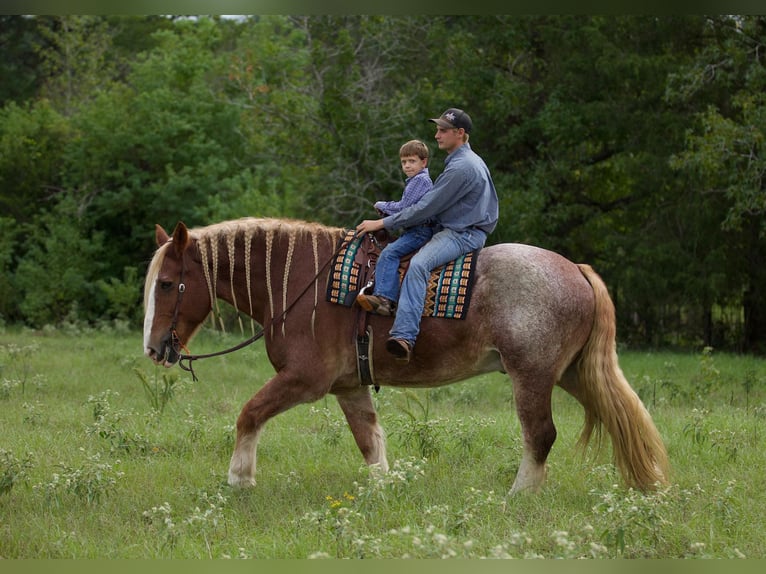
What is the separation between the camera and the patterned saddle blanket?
597 centimetres

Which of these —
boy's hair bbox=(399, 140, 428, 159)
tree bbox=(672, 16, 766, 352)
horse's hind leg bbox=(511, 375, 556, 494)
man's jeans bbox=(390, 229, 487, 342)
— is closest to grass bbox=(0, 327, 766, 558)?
horse's hind leg bbox=(511, 375, 556, 494)

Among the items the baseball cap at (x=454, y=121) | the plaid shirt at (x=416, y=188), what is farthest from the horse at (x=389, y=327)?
the baseball cap at (x=454, y=121)

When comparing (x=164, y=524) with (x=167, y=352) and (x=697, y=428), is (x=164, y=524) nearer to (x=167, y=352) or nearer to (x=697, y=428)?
(x=167, y=352)

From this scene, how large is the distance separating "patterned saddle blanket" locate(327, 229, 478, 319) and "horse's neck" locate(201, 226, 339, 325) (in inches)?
6.4

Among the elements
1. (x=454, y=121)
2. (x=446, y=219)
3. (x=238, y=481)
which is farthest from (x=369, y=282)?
(x=238, y=481)

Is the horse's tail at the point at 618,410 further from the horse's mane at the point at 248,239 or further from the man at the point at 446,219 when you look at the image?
the horse's mane at the point at 248,239

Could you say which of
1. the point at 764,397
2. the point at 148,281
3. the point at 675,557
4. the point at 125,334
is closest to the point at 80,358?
the point at 125,334

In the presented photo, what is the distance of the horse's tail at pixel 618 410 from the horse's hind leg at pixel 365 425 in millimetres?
1544

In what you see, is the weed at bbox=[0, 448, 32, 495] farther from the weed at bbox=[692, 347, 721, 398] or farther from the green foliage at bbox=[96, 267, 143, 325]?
the green foliage at bbox=[96, 267, 143, 325]

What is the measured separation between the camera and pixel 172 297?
6.27m

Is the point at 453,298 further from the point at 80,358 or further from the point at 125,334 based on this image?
the point at 125,334

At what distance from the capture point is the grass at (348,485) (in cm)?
495

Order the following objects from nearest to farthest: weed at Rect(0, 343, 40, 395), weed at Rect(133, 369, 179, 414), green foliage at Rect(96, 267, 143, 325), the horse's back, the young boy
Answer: the horse's back → the young boy → weed at Rect(133, 369, 179, 414) → weed at Rect(0, 343, 40, 395) → green foliage at Rect(96, 267, 143, 325)

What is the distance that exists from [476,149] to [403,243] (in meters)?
11.6
